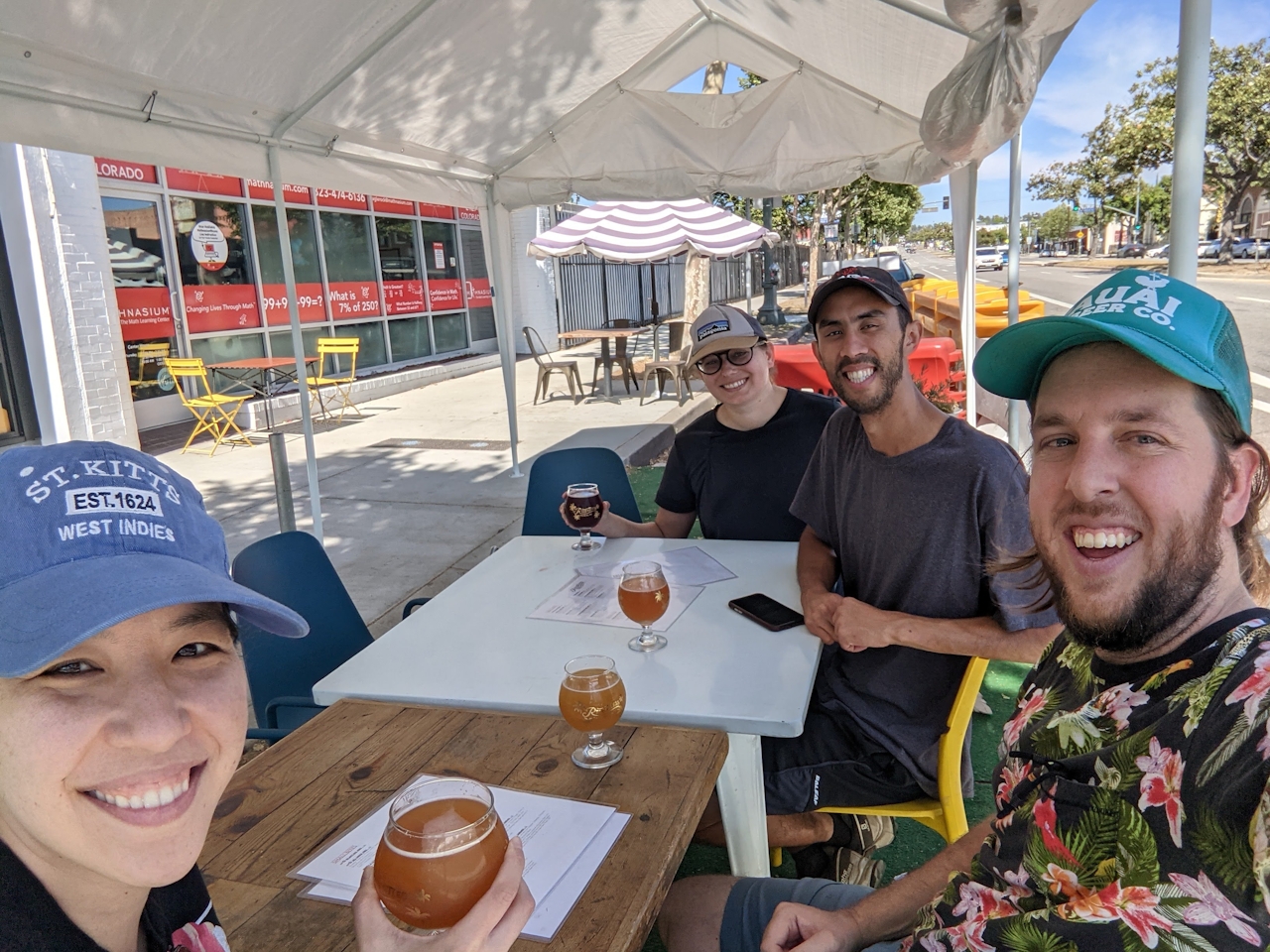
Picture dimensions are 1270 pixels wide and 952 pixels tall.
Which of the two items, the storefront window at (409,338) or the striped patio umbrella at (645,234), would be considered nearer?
the striped patio umbrella at (645,234)

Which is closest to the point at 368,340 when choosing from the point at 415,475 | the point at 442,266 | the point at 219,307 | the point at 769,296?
the point at 442,266

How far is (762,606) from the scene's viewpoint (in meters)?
2.33

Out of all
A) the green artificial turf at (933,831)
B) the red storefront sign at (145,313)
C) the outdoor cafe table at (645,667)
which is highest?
the red storefront sign at (145,313)

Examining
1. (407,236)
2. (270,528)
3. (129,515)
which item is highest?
(407,236)

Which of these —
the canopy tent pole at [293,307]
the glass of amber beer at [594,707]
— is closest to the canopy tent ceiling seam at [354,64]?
the canopy tent pole at [293,307]

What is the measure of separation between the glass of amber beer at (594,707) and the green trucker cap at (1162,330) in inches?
38.8

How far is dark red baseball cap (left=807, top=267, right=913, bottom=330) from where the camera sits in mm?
2471

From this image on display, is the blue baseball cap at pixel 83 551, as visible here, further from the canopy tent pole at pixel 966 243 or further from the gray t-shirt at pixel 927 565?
the canopy tent pole at pixel 966 243

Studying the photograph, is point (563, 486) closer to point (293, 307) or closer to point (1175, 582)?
point (293, 307)

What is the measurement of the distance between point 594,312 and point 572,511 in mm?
17849

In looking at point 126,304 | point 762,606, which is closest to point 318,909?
point 762,606

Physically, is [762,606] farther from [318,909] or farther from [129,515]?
[129,515]

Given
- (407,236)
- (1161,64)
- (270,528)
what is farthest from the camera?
(1161,64)

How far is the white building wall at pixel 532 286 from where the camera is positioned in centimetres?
1633
